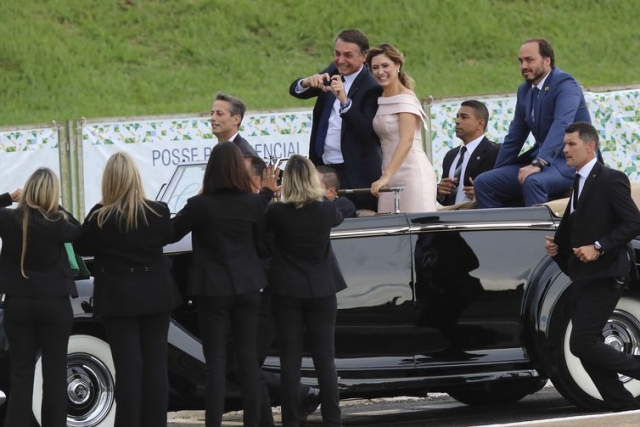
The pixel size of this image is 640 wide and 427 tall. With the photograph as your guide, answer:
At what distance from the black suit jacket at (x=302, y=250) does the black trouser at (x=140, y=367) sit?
0.67 m

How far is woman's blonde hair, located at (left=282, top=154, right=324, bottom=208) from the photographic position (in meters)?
7.45

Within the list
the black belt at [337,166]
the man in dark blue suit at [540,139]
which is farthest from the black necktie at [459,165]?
the black belt at [337,166]

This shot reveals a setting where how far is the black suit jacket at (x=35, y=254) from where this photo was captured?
7.11 m

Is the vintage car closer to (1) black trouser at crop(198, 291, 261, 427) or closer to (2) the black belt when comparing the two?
(1) black trouser at crop(198, 291, 261, 427)

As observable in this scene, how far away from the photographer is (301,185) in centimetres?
745

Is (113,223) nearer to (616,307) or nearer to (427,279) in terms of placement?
(427,279)

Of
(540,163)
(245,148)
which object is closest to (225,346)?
(245,148)

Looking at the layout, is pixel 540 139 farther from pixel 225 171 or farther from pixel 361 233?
pixel 225 171

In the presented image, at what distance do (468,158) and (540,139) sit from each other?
28.5 inches

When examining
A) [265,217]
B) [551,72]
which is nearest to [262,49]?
[551,72]

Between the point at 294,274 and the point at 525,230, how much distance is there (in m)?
1.62

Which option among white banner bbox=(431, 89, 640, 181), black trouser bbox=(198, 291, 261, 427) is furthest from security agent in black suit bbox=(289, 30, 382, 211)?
white banner bbox=(431, 89, 640, 181)

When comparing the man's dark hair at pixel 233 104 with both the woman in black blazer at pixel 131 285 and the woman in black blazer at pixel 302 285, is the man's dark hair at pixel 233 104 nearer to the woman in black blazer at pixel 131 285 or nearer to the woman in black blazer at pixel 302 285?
the woman in black blazer at pixel 302 285

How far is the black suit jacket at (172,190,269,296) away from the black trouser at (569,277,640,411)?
76.6 inches
